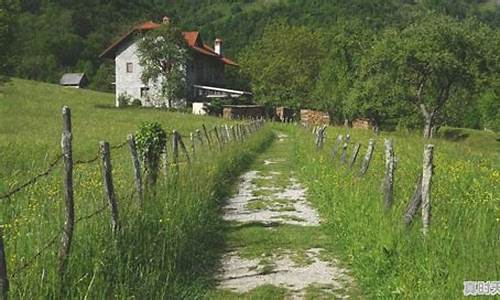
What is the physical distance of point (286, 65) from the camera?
2741 inches

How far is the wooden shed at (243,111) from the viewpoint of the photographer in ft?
185

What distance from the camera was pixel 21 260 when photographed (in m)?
4.59

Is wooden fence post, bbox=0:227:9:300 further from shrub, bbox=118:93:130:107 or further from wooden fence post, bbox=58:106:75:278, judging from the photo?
shrub, bbox=118:93:130:107

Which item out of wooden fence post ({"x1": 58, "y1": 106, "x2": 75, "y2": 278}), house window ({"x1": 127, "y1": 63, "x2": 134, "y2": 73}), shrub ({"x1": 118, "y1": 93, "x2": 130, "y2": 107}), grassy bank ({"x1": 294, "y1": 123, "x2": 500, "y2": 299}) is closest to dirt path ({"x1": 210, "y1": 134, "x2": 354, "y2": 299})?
grassy bank ({"x1": 294, "y1": 123, "x2": 500, "y2": 299})

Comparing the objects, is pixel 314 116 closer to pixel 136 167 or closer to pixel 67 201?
pixel 136 167

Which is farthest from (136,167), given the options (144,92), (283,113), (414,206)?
(283,113)

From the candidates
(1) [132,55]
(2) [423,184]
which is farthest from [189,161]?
(1) [132,55]

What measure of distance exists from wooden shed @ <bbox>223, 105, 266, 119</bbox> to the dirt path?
42.6 meters

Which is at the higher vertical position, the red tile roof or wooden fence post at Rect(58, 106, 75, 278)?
the red tile roof

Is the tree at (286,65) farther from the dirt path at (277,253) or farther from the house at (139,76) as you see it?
the dirt path at (277,253)

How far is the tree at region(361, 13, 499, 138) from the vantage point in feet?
133

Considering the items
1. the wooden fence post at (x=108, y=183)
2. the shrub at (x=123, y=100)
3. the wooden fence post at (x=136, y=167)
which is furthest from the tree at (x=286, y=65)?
the wooden fence post at (x=108, y=183)

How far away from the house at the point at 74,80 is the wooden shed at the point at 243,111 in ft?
138

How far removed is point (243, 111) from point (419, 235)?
55537 millimetres
